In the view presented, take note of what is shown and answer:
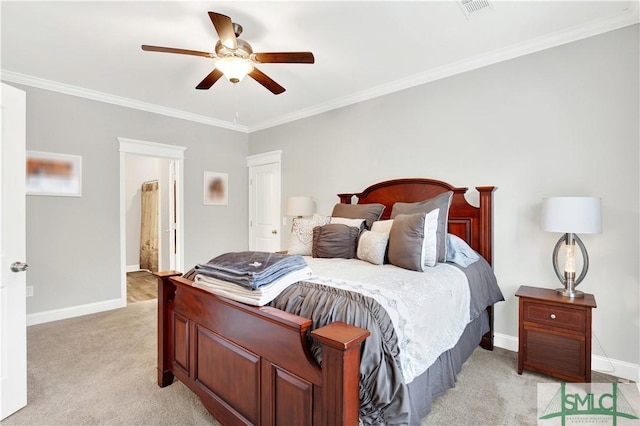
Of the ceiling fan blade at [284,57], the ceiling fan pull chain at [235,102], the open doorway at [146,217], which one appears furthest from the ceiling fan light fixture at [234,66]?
the open doorway at [146,217]

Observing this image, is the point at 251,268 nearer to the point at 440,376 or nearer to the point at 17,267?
the point at 440,376

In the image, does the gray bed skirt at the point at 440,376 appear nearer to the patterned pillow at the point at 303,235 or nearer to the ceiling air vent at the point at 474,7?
the patterned pillow at the point at 303,235

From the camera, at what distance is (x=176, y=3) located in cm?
223

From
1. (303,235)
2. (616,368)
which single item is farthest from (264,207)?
(616,368)

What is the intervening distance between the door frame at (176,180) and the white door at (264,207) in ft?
3.68

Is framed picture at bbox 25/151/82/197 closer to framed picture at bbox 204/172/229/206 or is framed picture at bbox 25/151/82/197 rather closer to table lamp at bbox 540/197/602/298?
framed picture at bbox 204/172/229/206

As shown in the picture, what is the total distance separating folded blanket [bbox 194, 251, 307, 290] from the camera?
1.60 meters

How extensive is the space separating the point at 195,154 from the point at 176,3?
2850 millimetres

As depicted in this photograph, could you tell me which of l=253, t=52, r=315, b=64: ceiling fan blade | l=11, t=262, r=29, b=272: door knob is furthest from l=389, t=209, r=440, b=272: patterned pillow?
l=11, t=262, r=29, b=272: door knob

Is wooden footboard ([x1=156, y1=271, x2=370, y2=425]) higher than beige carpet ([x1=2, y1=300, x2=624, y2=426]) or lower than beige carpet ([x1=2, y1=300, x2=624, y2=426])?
higher

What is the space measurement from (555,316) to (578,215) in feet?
2.36

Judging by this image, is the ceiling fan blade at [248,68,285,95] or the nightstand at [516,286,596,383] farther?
the ceiling fan blade at [248,68,285,95]

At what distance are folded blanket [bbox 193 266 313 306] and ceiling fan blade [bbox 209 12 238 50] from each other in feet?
5.02

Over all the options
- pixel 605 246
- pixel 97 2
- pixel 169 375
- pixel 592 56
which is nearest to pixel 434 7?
pixel 592 56
